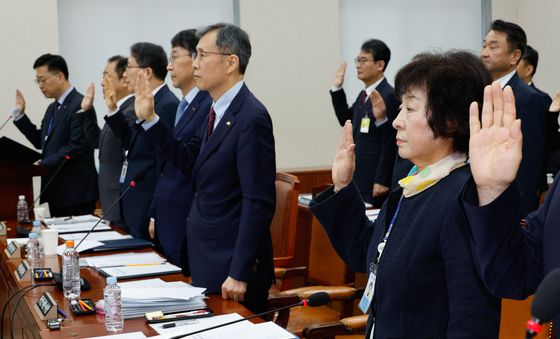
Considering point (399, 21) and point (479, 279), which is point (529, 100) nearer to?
point (479, 279)

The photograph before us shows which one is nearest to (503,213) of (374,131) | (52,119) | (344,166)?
(344,166)

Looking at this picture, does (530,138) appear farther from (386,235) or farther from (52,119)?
(52,119)

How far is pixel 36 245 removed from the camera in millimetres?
2936

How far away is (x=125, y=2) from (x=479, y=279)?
545cm

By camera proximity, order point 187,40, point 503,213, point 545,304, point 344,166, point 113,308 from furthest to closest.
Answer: point 187,40, point 113,308, point 344,166, point 503,213, point 545,304

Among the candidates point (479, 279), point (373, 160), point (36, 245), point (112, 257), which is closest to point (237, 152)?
point (112, 257)

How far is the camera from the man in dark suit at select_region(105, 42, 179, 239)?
3.84 m

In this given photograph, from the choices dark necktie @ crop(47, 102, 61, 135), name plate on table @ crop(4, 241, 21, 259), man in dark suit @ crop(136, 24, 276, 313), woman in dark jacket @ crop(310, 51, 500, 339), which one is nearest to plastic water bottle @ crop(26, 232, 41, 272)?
name plate on table @ crop(4, 241, 21, 259)

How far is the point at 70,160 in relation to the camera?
4867 millimetres

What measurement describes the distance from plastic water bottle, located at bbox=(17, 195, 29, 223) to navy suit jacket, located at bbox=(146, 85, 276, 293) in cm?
180

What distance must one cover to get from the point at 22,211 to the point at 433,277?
3.14 metres

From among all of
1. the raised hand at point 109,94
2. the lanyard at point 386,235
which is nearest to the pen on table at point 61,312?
the lanyard at point 386,235

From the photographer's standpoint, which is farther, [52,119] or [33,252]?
[52,119]

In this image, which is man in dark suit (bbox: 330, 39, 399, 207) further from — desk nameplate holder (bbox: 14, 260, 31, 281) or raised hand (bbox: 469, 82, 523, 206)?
raised hand (bbox: 469, 82, 523, 206)
